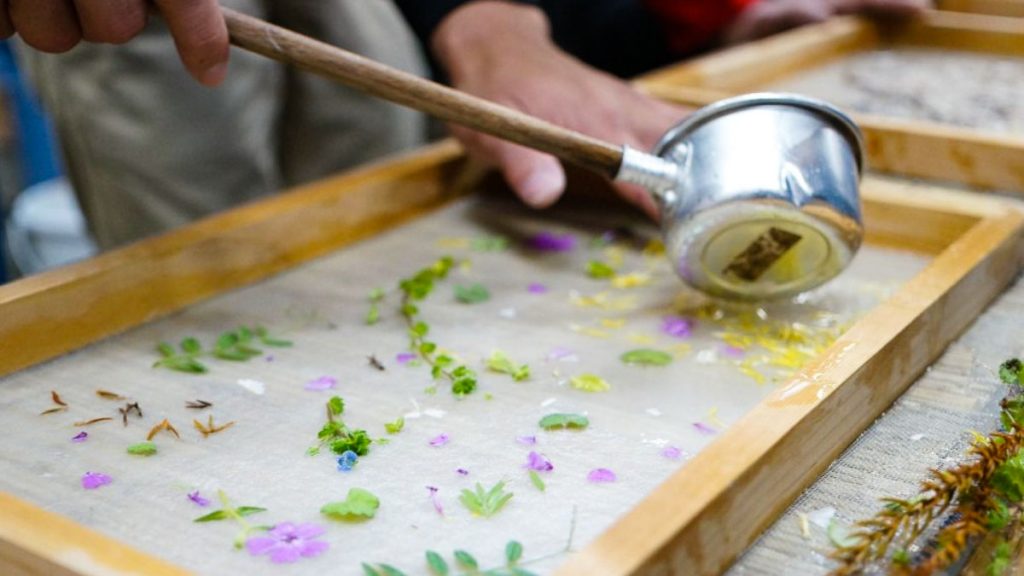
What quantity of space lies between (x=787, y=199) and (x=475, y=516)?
345 millimetres

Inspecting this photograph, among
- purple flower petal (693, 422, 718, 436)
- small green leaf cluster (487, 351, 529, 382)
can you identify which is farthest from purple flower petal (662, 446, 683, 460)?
small green leaf cluster (487, 351, 529, 382)

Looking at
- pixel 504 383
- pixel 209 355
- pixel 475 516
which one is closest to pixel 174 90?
pixel 209 355

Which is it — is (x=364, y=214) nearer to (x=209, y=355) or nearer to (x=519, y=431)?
(x=209, y=355)

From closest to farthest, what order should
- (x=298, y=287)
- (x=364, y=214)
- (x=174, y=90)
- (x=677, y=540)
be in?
(x=677, y=540)
(x=298, y=287)
(x=364, y=214)
(x=174, y=90)

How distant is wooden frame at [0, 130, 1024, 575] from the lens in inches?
21.3

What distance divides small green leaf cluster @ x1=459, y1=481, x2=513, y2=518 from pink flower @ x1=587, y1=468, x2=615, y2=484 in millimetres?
53

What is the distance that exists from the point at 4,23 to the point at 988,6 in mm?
1790

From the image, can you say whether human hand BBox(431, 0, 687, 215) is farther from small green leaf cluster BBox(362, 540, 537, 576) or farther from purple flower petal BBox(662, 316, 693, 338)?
small green leaf cluster BBox(362, 540, 537, 576)

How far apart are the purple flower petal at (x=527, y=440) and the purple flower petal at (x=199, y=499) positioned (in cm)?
20

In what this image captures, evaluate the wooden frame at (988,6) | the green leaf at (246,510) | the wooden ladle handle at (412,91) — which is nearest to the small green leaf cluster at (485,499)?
the green leaf at (246,510)

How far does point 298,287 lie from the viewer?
3.23 ft

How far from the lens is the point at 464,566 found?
0.57m

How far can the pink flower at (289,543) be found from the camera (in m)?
0.58

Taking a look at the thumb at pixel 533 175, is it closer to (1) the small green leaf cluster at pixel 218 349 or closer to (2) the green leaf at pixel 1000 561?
(1) the small green leaf cluster at pixel 218 349
